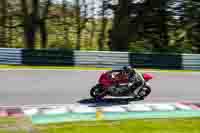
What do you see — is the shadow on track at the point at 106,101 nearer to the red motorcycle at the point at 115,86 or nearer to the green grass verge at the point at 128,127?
the red motorcycle at the point at 115,86

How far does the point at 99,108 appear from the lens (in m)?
12.0

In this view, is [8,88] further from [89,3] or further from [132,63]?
[89,3]

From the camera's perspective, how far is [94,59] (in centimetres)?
2016

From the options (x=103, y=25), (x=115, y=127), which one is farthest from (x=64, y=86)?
(x=103, y=25)

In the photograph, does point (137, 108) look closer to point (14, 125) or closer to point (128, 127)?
point (128, 127)

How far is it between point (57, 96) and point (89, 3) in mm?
17301

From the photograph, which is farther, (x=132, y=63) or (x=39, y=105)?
(x=132, y=63)

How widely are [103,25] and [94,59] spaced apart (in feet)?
35.9

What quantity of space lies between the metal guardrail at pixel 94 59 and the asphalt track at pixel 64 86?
8.11ft

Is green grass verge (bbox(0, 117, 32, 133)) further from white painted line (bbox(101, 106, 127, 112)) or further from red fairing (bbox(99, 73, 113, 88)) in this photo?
red fairing (bbox(99, 73, 113, 88))

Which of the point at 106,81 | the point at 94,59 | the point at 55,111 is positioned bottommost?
the point at 55,111

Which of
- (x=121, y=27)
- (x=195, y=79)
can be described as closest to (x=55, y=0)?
(x=121, y=27)

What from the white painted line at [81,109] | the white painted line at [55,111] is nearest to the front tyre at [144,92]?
the white painted line at [81,109]

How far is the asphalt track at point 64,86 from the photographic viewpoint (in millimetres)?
12961
